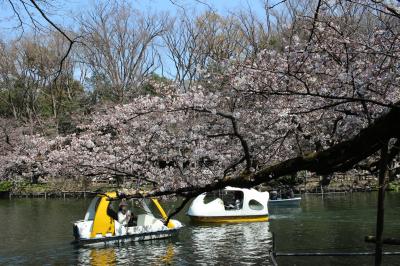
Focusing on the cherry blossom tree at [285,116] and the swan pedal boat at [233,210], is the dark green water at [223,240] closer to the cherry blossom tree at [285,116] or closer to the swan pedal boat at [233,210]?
the swan pedal boat at [233,210]

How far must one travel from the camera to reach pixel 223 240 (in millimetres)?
16516

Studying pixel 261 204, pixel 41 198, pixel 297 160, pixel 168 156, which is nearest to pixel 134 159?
pixel 168 156

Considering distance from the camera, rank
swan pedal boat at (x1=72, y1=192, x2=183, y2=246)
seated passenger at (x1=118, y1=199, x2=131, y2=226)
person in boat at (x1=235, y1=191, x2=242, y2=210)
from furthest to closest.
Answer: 1. person in boat at (x1=235, y1=191, x2=242, y2=210)
2. seated passenger at (x1=118, y1=199, x2=131, y2=226)
3. swan pedal boat at (x1=72, y1=192, x2=183, y2=246)

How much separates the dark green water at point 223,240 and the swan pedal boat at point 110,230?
12.7 inches

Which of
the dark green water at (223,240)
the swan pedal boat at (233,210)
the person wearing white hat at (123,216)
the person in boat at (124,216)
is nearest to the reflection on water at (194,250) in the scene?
the dark green water at (223,240)

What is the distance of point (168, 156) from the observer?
1336 cm

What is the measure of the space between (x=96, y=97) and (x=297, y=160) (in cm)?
4205

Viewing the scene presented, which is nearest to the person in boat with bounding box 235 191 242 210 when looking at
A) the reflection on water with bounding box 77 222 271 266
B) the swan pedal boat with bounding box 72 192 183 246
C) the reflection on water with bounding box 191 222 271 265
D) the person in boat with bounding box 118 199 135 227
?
the reflection on water with bounding box 191 222 271 265

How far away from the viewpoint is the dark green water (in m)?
13.5

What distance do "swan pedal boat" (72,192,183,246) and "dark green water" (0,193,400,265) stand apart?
32 centimetres

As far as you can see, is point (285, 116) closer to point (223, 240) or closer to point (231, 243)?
point (231, 243)

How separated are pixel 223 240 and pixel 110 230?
372 cm

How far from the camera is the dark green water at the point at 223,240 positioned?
13.5 m

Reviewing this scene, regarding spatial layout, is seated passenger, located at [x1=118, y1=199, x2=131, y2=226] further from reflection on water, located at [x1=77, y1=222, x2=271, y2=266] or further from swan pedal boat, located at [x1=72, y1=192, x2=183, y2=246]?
reflection on water, located at [x1=77, y1=222, x2=271, y2=266]
